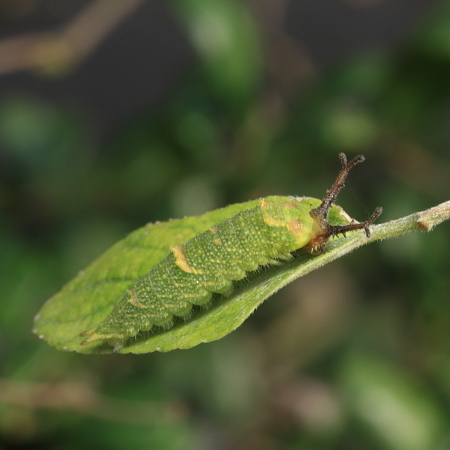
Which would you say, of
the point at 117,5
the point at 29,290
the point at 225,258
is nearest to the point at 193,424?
the point at 29,290

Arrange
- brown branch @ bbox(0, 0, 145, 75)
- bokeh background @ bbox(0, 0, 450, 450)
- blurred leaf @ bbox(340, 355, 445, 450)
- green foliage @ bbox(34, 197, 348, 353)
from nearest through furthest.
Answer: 1. green foliage @ bbox(34, 197, 348, 353)
2. bokeh background @ bbox(0, 0, 450, 450)
3. blurred leaf @ bbox(340, 355, 445, 450)
4. brown branch @ bbox(0, 0, 145, 75)

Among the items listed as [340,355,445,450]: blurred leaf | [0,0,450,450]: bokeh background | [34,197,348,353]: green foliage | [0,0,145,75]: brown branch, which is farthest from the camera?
[0,0,145,75]: brown branch

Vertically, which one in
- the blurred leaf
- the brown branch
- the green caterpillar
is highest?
the brown branch

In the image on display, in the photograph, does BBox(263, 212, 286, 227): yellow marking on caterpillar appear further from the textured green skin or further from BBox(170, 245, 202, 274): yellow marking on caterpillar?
BBox(170, 245, 202, 274): yellow marking on caterpillar

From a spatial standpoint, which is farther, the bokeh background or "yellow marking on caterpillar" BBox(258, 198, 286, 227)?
the bokeh background


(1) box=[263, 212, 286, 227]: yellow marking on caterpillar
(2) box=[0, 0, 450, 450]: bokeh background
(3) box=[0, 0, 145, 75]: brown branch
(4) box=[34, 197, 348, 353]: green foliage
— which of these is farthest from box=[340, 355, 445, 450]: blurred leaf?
(3) box=[0, 0, 145, 75]: brown branch

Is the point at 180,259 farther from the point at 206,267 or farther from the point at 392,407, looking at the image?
the point at 392,407

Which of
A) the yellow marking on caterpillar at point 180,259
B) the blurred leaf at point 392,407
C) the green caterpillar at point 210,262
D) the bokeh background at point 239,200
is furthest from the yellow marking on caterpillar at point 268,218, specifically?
the blurred leaf at point 392,407
